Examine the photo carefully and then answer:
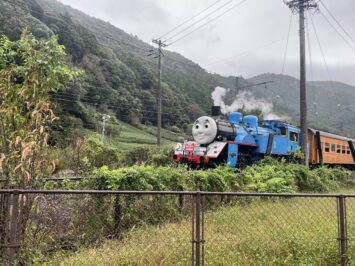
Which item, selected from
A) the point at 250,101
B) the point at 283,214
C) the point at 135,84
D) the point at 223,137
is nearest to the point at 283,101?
the point at 135,84

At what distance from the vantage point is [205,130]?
1466cm

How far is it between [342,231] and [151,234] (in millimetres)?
2475

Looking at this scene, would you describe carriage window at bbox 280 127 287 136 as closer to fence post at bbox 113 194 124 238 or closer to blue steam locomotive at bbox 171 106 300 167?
blue steam locomotive at bbox 171 106 300 167

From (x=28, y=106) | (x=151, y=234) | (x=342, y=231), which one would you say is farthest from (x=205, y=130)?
(x=28, y=106)

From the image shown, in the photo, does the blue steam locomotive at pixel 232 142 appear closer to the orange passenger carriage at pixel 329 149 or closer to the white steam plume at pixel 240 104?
the orange passenger carriage at pixel 329 149

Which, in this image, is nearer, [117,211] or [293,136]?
[117,211]

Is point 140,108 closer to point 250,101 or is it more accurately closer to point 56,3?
point 250,101

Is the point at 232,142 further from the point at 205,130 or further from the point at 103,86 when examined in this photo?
the point at 103,86

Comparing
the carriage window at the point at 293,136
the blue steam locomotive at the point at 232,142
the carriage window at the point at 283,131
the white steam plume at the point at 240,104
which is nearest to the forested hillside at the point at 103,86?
the white steam plume at the point at 240,104

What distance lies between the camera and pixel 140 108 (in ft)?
165

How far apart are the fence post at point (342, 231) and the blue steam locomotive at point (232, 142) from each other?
28.6 feet

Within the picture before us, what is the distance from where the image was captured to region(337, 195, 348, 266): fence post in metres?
4.41

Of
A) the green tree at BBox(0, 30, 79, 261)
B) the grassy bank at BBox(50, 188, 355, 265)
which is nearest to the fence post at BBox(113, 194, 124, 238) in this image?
the grassy bank at BBox(50, 188, 355, 265)

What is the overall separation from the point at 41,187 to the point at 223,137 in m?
10.7
